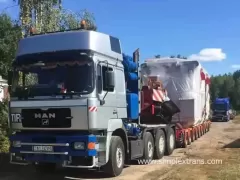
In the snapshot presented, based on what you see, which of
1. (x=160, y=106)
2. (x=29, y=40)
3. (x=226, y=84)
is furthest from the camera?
(x=226, y=84)

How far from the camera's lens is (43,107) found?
883 cm

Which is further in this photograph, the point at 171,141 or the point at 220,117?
the point at 220,117

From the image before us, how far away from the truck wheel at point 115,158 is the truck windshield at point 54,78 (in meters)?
1.70

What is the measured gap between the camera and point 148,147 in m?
12.3

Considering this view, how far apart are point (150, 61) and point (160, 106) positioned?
3.93m

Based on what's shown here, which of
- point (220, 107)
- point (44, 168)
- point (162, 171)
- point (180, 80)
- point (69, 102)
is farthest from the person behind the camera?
point (220, 107)

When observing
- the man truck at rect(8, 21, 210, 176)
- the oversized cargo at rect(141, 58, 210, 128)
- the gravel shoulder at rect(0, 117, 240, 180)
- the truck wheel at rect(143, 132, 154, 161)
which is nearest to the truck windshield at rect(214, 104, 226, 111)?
the oversized cargo at rect(141, 58, 210, 128)

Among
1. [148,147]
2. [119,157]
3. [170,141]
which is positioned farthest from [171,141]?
[119,157]

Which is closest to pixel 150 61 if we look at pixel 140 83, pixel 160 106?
pixel 160 106

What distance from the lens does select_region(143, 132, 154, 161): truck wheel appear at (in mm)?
12055

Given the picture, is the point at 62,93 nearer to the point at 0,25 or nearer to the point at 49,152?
the point at 49,152

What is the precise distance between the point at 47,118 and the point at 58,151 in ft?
2.69

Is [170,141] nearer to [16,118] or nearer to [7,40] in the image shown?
[16,118]

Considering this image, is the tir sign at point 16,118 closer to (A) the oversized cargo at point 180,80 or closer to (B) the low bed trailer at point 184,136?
(B) the low bed trailer at point 184,136
